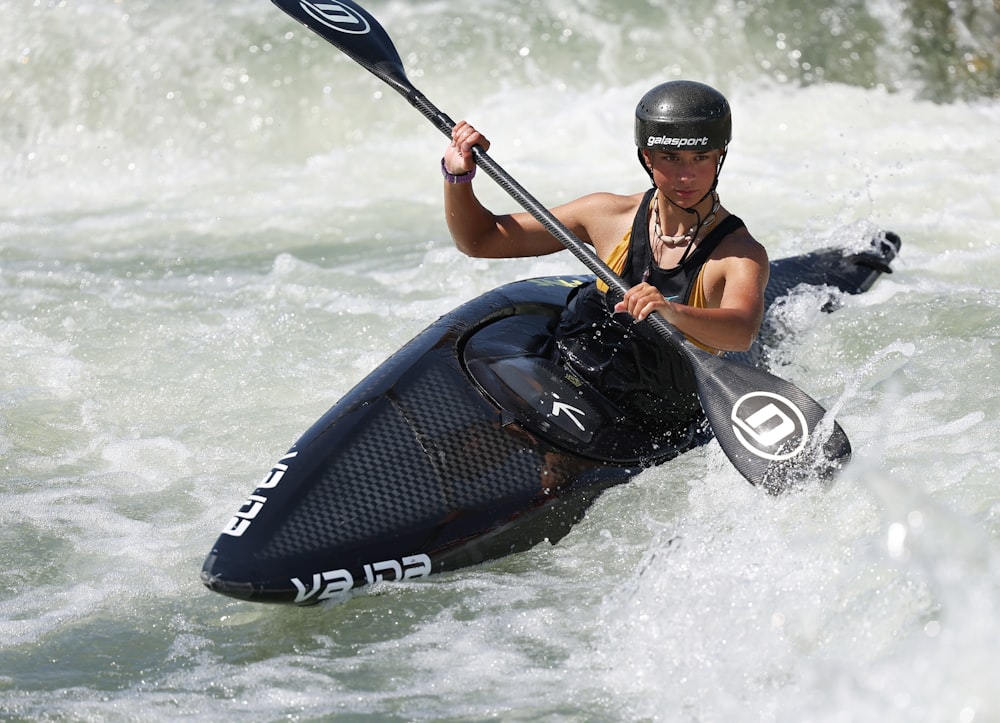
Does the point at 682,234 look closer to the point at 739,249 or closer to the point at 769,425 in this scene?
the point at 739,249

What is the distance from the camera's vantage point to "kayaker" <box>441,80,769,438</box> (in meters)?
3.27

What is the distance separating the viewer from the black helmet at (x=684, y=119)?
3258 mm

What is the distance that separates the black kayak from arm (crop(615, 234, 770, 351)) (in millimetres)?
449

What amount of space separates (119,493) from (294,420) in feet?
2.54

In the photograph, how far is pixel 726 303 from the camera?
10.9 ft

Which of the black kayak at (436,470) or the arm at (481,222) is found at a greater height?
the arm at (481,222)

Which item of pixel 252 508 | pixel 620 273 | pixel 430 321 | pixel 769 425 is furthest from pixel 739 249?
pixel 430 321

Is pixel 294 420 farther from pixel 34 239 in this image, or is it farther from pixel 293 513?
pixel 34 239

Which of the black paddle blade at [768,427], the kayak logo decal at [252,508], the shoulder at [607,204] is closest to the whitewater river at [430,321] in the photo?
the black paddle blade at [768,427]

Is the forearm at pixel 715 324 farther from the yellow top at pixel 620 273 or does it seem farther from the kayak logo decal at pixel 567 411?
the kayak logo decal at pixel 567 411

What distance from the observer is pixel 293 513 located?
3148mm

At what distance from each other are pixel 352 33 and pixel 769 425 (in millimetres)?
1996

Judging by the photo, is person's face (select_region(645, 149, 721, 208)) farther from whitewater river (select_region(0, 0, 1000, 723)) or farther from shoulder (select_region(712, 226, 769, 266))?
whitewater river (select_region(0, 0, 1000, 723))

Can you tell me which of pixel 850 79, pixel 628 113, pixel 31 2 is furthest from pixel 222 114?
pixel 850 79
